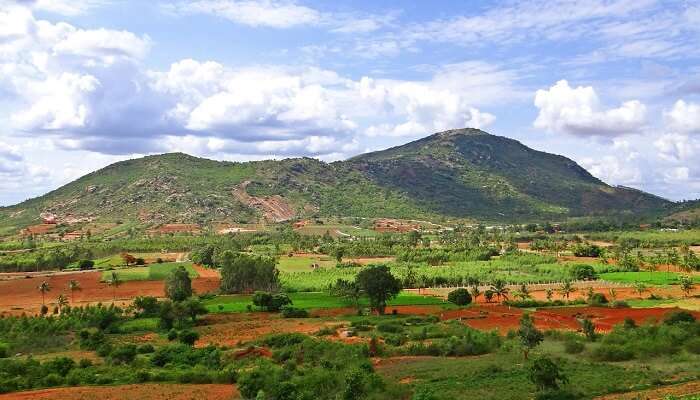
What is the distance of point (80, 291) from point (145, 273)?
22.5 metres

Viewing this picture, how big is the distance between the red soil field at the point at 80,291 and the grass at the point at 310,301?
1282 cm

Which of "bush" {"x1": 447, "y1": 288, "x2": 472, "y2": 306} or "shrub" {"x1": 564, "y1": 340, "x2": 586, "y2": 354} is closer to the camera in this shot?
"shrub" {"x1": 564, "y1": 340, "x2": 586, "y2": 354}

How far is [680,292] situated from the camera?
100 meters

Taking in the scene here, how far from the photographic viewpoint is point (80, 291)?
4318 inches

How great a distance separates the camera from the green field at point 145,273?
411 feet

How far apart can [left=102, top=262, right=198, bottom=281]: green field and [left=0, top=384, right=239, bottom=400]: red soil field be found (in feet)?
→ 261

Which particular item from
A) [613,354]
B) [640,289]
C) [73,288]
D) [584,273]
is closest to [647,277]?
[584,273]

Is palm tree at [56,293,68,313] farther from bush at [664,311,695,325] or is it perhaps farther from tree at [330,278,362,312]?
bush at [664,311,695,325]

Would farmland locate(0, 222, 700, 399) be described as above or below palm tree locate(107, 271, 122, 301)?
below

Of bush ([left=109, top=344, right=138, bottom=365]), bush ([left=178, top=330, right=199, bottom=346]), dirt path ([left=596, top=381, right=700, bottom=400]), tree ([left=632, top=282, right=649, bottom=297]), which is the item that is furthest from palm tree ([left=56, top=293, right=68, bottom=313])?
tree ([left=632, top=282, right=649, bottom=297])

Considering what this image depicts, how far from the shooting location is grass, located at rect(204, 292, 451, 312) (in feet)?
305

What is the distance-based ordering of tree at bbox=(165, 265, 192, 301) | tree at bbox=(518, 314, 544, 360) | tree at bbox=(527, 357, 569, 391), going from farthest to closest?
1. tree at bbox=(165, 265, 192, 301)
2. tree at bbox=(518, 314, 544, 360)
3. tree at bbox=(527, 357, 569, 391)

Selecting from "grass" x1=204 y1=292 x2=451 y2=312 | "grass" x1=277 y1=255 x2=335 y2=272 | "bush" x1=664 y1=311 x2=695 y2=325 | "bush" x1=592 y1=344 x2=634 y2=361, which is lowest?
"grass" x1=204 y1=292 x2=451 y2=312

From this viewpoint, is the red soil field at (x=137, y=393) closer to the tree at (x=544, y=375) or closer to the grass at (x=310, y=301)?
the tree at (x=544, y=375)
